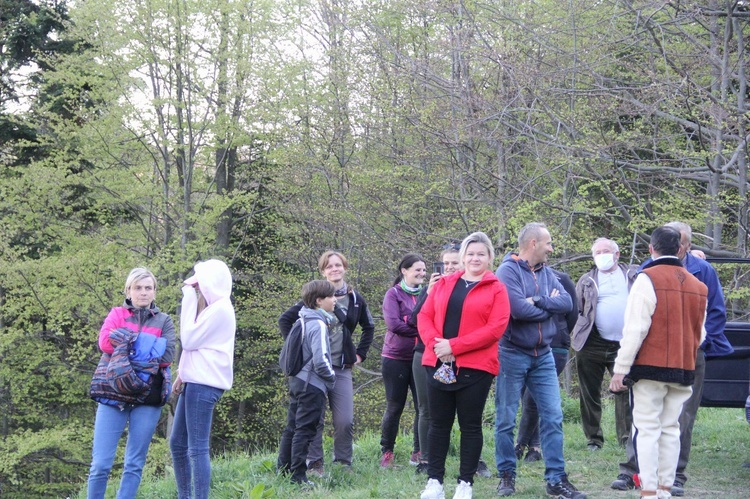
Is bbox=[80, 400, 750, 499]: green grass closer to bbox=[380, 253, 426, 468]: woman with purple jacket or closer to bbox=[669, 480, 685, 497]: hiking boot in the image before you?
bbox=[669, 480, 685, 497]: hiking boot

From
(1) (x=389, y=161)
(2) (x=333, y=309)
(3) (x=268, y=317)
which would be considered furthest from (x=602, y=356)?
(3) (x=268, y=317)

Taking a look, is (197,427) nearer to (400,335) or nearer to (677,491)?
(400,335)

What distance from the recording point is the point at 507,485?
6.03 m

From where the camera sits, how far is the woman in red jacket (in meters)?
5.48

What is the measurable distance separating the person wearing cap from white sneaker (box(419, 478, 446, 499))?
155 cm

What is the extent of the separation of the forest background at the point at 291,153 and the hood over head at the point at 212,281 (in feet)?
26.0

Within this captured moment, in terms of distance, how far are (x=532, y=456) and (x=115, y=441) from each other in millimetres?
3754

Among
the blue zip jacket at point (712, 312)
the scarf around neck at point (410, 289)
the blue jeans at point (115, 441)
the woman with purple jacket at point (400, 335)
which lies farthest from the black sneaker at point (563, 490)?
the blue jeans at point (115, 441)

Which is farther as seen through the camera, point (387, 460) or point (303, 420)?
point (387, 460)

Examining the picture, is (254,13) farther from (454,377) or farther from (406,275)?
(454,377)

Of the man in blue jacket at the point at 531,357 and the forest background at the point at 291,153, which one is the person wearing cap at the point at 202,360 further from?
the forest background at the point at 291,153

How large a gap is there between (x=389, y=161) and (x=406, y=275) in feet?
35.5

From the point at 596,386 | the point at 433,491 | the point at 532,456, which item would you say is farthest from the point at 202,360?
the point at 596,386

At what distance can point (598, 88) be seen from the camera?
13.7 metres
